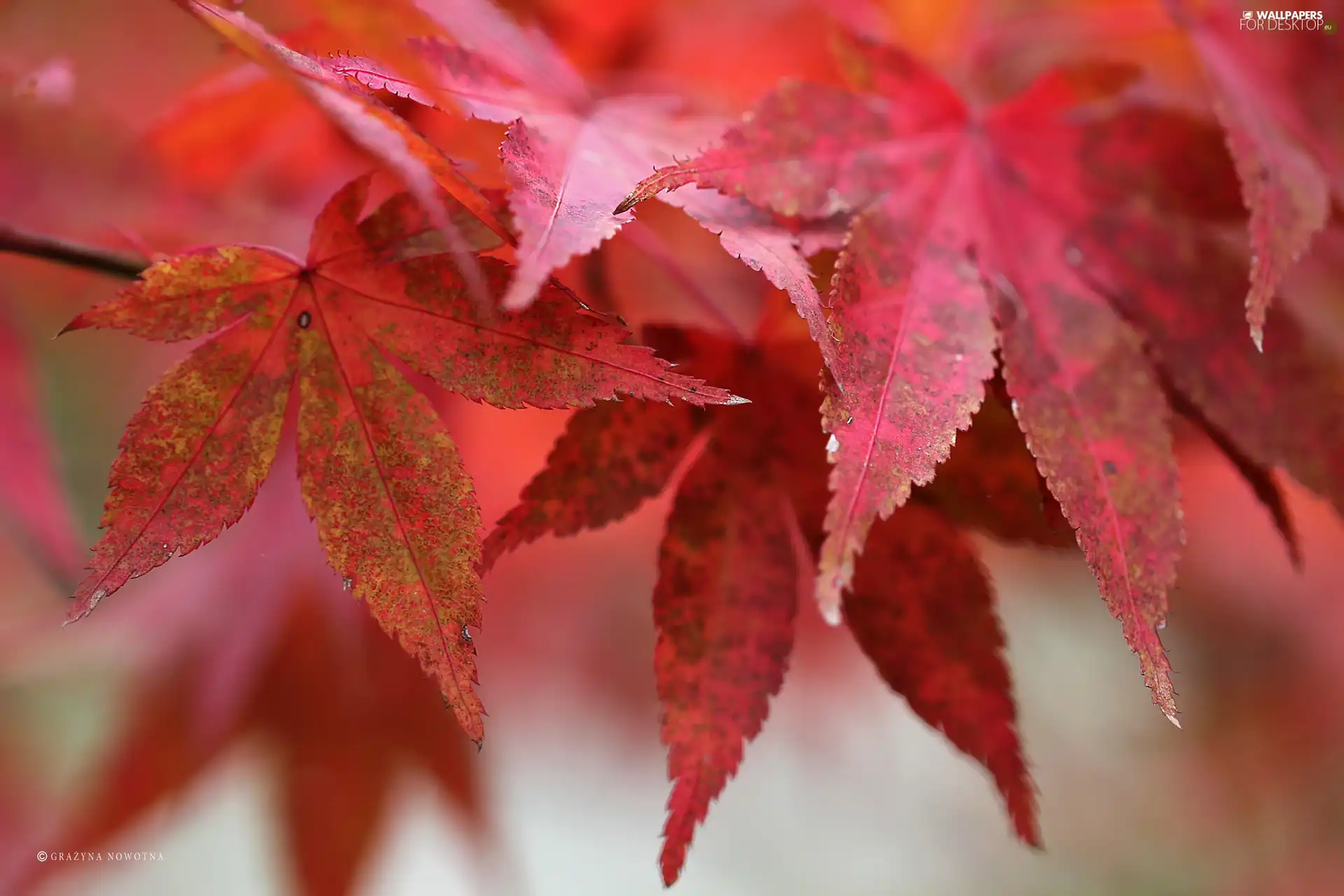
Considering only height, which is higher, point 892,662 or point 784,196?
point 784,196

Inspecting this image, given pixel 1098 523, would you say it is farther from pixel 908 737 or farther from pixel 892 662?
pixel 908 737

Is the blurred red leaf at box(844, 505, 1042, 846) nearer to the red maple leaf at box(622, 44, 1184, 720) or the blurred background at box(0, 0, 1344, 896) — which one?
the red maple leaf at box(622, 44, 1184, 720)

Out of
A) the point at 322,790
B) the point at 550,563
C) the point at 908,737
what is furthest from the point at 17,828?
the point at 908,737

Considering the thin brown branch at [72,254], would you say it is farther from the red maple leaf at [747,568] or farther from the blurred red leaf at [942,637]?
the blurred red leaf at [942,637]

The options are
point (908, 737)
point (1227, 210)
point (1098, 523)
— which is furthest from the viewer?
point (908, 737)

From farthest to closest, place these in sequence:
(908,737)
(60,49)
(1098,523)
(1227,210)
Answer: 1. (908,737)
2. (60,49)
3. (1227,210)
4. (1098,523)

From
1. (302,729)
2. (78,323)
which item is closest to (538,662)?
(302,729)

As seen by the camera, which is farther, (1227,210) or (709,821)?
(709,821)

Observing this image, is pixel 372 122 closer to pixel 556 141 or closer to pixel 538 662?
pixel 556 141
